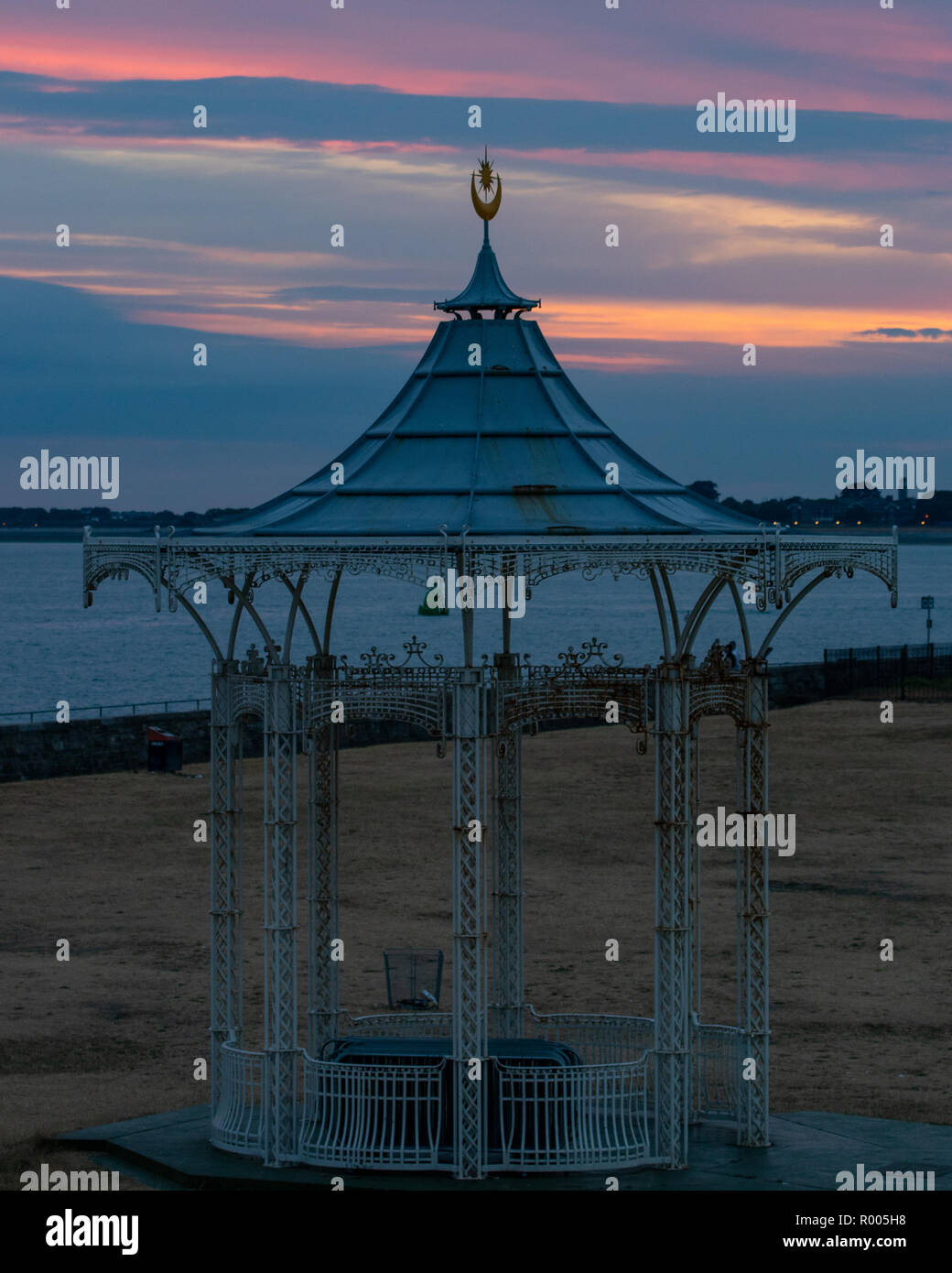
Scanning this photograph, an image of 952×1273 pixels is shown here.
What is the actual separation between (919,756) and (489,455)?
1438 inches

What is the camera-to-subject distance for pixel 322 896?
20.9 metres

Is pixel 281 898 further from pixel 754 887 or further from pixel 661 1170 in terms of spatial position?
pixel 754 887

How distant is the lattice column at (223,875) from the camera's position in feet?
62.4

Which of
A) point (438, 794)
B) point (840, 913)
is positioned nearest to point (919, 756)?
point (438, 794)

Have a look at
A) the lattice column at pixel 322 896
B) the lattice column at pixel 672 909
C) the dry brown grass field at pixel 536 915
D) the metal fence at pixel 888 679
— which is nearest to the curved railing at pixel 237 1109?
the dry brown grass field at pixel 536 915

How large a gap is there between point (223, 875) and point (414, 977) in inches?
292

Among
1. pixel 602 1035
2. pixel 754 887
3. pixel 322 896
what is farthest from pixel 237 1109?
pixel 754 887

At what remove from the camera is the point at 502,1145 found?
17641mm

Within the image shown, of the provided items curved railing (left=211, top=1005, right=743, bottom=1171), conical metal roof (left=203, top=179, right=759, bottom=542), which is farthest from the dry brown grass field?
conical metal roof (left=203, top=179, right=759, bottom=542)

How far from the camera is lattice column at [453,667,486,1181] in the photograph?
1741 cm

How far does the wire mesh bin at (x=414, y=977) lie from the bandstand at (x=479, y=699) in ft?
22.4

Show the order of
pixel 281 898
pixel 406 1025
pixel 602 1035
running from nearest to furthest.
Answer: pixel 281 898
pixel 602 1035
pixel 406 1025

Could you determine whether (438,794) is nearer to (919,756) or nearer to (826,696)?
(919,756)
